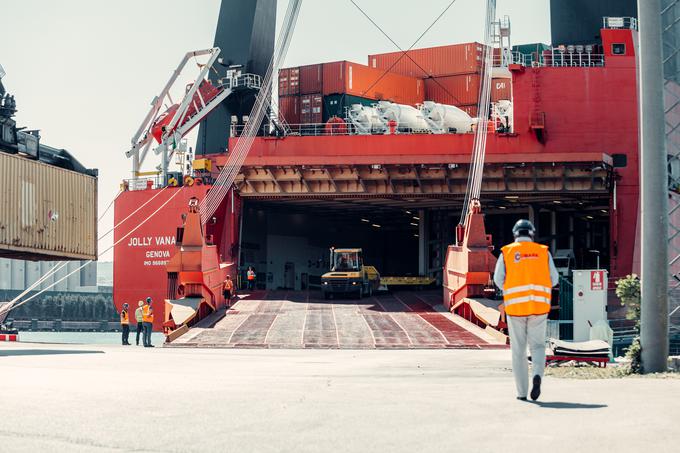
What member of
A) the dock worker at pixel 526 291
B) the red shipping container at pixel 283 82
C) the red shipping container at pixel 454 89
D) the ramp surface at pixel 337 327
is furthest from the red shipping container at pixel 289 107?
the dock worker at pixel 526 291

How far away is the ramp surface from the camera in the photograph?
2512cm

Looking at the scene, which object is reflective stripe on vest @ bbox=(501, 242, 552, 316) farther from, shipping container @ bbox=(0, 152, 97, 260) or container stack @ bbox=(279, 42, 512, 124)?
container stack @ bbox=(279, 42, 512, 124)

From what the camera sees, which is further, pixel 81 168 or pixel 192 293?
pixel 81 168

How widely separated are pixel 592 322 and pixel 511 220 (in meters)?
37.2

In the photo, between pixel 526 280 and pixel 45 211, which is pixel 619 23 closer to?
pixel 45 211

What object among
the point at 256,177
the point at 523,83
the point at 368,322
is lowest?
the point at 368,322

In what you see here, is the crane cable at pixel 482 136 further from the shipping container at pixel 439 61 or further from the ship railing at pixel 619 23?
the shipping container at pixel 439 61

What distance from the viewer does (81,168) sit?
43.0 meters

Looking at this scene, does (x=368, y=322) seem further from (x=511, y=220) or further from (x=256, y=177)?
(x=511, y=220)

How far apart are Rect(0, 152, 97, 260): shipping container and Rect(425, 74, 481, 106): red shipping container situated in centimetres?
2501

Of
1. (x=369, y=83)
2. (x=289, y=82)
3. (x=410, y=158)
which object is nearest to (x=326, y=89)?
(x=289, y=82)

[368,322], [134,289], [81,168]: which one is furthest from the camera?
[134,289]

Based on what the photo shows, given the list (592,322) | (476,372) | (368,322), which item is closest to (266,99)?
(368,322)

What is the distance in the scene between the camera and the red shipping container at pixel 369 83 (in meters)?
54.3
